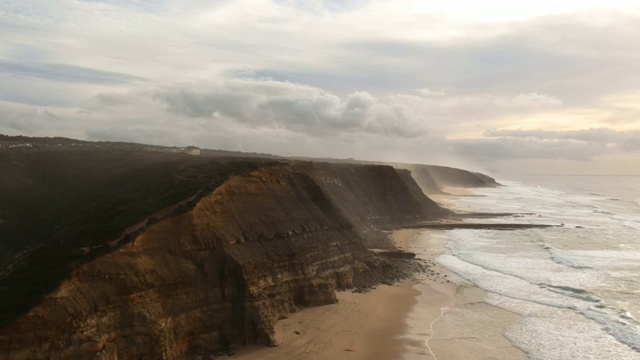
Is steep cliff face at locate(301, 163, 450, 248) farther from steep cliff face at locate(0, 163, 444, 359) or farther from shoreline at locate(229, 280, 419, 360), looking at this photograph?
shoreline at locate(229, 280, 419, 360)

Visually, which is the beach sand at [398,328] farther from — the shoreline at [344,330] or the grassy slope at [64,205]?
the grassy slope at [64,205]

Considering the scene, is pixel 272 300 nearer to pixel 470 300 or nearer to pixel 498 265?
pixel 470 300

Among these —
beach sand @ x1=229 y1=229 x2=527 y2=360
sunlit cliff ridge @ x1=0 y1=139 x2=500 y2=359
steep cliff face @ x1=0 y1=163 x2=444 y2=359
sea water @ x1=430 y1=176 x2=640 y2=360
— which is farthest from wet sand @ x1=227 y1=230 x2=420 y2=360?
sea water @ x1=430 y1=176 x2=640 y2=360

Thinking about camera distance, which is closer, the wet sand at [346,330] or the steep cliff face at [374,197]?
the wet sand at [346,330]

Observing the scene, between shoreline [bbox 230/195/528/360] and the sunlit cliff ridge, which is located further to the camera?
shoreline [bbox 230/195/528/360]

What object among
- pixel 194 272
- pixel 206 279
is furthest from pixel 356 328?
pixel 194 272

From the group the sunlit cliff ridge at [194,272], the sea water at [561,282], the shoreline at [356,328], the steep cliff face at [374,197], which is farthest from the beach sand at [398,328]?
the steep cliff face at [374,197]
